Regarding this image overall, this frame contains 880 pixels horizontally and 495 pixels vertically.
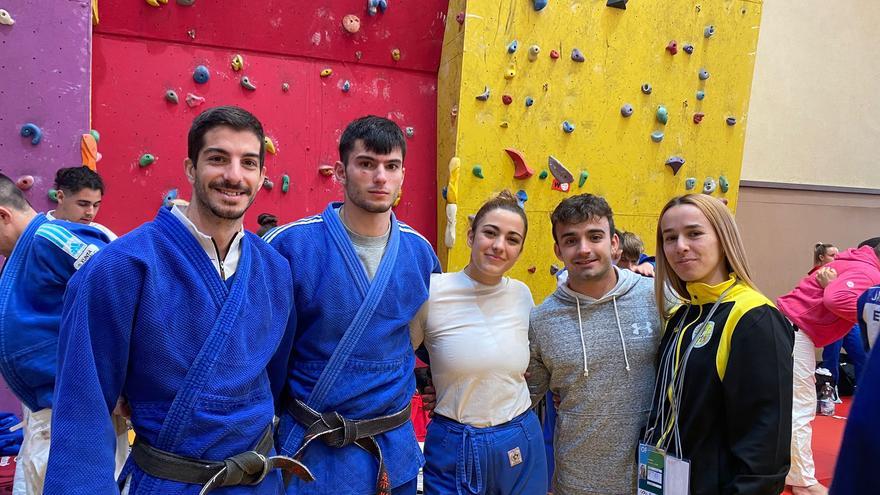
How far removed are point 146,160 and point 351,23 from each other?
207 cm

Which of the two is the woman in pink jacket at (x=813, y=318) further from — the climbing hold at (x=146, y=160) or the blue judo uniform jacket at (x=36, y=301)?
the climbing hold at (x=146, y=160)

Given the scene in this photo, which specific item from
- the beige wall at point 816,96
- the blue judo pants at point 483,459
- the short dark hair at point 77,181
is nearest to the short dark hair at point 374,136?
the blue judo pants at point 483,459

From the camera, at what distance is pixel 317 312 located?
1997 mm

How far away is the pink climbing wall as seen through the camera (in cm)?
467

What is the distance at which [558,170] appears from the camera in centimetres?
561

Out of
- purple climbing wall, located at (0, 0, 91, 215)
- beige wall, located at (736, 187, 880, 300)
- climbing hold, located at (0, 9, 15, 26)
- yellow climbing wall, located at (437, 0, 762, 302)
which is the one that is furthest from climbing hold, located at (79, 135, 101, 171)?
beige wall, located at (736, 187, 880, 300)

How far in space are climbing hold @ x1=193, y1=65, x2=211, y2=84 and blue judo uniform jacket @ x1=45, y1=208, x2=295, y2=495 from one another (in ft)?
11.8

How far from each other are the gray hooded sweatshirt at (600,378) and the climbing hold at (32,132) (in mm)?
3709

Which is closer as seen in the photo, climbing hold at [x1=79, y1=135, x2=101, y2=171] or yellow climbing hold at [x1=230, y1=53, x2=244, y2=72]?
climbing hold at [x1=79, y1=135, x2=101, y2=171]

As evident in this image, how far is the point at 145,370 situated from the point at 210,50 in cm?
405

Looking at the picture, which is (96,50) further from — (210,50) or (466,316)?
(466,316)

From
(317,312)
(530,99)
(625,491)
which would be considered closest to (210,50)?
(530,99)

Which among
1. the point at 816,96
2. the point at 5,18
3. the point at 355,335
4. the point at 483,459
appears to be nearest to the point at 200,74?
the point at 5,18

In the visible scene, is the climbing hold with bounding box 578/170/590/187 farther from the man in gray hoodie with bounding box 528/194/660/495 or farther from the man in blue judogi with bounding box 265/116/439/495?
the man in blue judogi with bounding box 265/116/439/495
